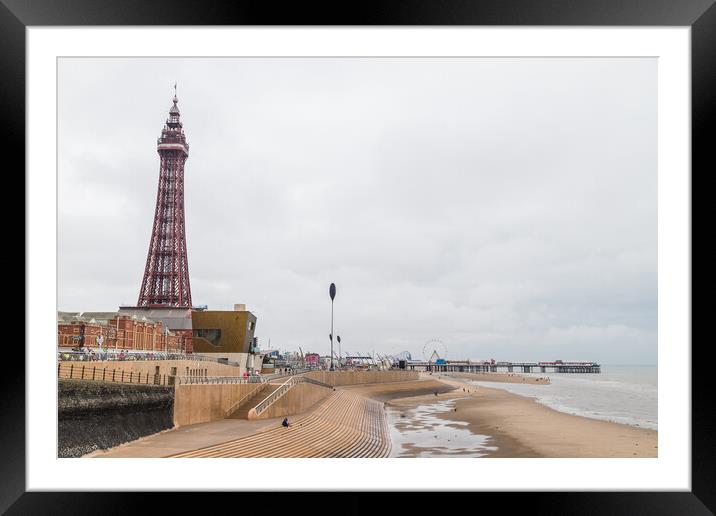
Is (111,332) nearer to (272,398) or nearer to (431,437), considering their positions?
(272,398)

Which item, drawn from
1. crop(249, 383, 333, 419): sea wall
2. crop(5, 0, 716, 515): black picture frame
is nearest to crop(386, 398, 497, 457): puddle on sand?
crop(249, 383, 333, 419): sea wall

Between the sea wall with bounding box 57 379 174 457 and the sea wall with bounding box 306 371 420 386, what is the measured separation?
17.5m

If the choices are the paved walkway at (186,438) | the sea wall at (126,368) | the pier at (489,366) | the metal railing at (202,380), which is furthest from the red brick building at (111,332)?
the pier at (489,366)

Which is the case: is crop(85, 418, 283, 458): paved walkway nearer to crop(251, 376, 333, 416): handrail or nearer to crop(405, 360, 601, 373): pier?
crop(251, 376, 333, 416): handrail

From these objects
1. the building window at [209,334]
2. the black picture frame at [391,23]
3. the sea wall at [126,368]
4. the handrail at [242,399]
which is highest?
the black picture frame at [391,23]

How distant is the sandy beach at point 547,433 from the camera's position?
66.1 ft

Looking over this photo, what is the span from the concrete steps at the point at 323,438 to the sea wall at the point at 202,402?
240 cm

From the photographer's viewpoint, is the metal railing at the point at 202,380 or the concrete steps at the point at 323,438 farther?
the metal railing at the point at 202,380

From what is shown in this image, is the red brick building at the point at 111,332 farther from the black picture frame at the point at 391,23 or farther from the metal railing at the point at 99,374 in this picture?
the black picture frame at the point at 391,23

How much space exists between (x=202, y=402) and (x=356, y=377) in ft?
94.3

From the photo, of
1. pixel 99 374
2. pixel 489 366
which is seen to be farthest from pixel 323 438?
pixel 489 366

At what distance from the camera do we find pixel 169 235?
5812 cm

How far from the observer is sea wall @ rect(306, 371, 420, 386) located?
36925 millimetres

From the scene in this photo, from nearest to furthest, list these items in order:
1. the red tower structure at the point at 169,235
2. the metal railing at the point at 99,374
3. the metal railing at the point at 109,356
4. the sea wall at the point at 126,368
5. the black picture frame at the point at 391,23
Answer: the black picture frame at the point at 391,23, the metal railing at the point at 99,374, the sea wall at the point at 126,368, the metal railing at the point at 109,356, the red tower structure at the point at 169,235
